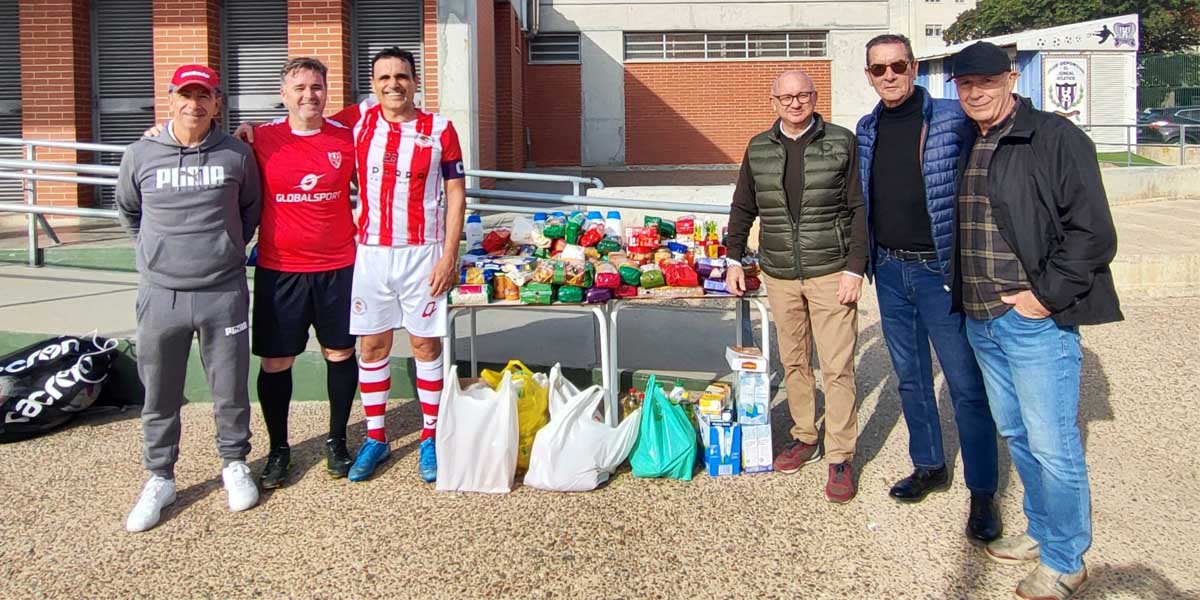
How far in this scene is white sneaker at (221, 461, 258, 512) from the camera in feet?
12.8

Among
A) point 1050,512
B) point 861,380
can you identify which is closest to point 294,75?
point 1050,512

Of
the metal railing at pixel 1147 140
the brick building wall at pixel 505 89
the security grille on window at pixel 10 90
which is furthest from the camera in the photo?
the metal railing at pixel 1147 140

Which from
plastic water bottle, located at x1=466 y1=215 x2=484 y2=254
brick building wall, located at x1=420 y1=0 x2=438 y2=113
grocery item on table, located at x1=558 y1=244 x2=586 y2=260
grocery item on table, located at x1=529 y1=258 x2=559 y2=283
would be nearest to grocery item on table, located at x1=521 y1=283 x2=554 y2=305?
grocery item on table, located at x1=529 y1=258 x2=559 y2=283

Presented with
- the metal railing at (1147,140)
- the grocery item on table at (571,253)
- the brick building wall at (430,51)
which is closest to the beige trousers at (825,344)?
the grocery item on table at (571,253)

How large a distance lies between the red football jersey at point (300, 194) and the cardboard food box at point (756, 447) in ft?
6.80

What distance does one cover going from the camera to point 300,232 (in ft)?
13.1

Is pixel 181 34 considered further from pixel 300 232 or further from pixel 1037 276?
pixel 1037 276

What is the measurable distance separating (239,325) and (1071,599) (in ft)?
11.1

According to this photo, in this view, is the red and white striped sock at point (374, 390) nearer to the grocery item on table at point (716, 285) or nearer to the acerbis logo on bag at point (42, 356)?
the grocery item on table at point (716, 285)

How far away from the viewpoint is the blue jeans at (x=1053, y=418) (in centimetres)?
295

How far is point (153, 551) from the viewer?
3529 mm

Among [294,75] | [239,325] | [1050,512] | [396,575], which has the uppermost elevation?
[294,75]

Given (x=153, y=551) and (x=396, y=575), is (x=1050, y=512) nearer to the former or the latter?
(x=396, y=575)

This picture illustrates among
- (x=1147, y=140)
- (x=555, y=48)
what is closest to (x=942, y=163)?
(x=555, y=48)
